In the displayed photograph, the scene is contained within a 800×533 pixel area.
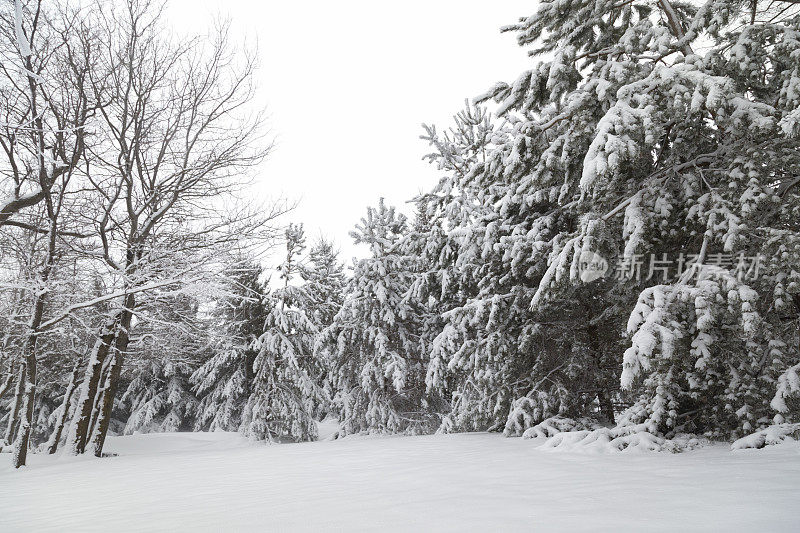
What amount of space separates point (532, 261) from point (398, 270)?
7435 millimetres

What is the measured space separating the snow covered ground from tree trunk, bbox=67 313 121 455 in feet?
19.6

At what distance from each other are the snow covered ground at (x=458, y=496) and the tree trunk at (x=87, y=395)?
236 inches

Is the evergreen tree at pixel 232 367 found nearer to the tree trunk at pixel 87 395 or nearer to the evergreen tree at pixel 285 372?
the evergreen tree at pixel 285 372

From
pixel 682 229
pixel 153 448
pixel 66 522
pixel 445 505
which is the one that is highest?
pixel 682 229

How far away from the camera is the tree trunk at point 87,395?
1180 cm

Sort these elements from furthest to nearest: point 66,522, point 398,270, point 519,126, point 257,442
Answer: point 257,442
point 398,270
point 519,126
point 66,522

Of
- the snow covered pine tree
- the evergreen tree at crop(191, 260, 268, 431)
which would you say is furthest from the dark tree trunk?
the evergreen tree at crop(191, 260, 268, 431)

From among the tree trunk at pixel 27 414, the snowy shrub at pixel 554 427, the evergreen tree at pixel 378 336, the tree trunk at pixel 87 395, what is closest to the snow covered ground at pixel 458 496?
the snowy shrub at pixel 554 427

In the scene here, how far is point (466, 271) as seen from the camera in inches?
424

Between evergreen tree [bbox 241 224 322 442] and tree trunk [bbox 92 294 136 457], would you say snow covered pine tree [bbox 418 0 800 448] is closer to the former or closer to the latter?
tree trunk [bbox 92 294 136 457]

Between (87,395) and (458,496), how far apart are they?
12.0 metres

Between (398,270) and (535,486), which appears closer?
(535,486)

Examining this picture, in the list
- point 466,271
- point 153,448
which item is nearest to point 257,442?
point 153,448

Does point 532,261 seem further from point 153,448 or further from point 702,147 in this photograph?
point 153,448
